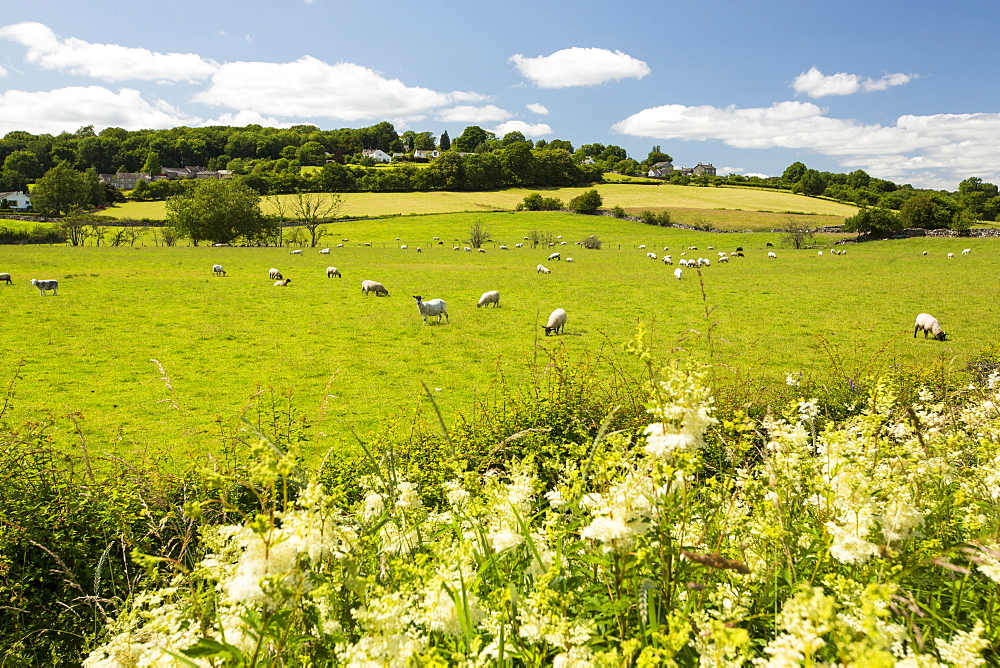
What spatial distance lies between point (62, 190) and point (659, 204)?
11420 cm

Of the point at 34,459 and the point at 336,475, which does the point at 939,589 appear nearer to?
the point at 336,475

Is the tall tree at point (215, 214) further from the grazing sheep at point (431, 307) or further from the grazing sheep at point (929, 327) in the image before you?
the grazing sheep at point (929, 327)

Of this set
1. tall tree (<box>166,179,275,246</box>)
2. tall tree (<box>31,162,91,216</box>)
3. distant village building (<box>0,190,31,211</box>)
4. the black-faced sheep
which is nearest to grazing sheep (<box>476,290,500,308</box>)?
the black-faced sheep

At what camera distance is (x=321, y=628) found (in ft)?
7.84

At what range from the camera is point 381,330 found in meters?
20.8

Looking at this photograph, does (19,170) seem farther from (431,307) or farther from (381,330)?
(431,307)

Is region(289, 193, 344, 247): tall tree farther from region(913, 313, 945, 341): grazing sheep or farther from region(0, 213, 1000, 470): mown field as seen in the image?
region(913, 313, 945, 341): grazing sheep

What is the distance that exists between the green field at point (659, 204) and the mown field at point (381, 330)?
146 ft

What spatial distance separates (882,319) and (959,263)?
27.6 metres

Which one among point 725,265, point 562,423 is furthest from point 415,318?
point 725,265

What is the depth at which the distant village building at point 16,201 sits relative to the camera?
117 metres

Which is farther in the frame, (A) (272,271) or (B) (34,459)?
(A) (272,271)

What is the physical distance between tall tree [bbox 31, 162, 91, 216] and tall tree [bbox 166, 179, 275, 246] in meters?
43.2

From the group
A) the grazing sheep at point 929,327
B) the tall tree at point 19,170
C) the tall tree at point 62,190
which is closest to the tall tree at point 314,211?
the tall tree at point 62,190
